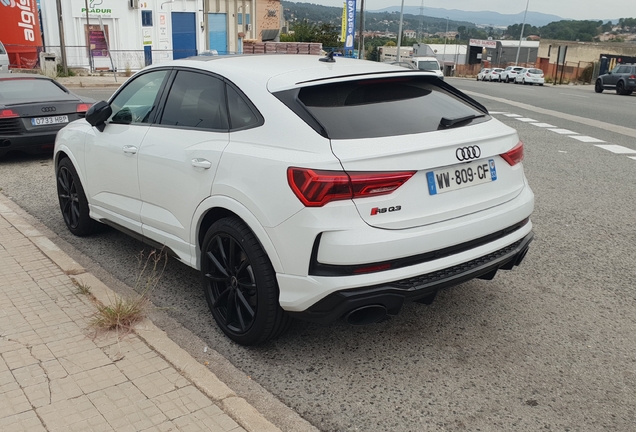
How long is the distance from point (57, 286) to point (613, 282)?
436 centimetres

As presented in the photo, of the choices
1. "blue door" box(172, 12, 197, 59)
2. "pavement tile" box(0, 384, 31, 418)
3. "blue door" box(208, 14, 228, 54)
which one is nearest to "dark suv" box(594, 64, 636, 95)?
"blue door" box(172, 12, 197, 59)

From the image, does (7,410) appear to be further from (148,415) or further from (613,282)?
(613,282)

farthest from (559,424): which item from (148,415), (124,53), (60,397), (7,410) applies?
(124,53)

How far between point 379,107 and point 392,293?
44.5 inches

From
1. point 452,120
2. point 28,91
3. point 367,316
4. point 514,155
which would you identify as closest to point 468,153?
point 452,120

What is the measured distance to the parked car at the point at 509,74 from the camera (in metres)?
50.5

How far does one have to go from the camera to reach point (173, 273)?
517 centimetres

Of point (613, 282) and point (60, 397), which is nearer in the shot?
point (60, 397)

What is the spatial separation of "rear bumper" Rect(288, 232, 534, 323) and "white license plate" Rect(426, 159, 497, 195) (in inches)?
18.2

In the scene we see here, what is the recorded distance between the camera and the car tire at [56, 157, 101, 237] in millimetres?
5625

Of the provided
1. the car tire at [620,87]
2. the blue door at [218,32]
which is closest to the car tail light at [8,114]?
the car tire at [620,87]

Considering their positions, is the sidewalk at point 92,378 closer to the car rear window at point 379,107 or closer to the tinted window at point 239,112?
the tinted window at point 239,112

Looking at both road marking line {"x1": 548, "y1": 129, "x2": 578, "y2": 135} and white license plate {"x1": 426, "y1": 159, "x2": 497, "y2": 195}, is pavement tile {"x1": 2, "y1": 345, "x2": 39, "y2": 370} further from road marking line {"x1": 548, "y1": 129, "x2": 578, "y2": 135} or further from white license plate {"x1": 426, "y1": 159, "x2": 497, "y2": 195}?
road marking line {"x1": 548, "y1": 129, "x2": 578, "y2": 135}

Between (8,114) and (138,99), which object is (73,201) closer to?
(138,99)
